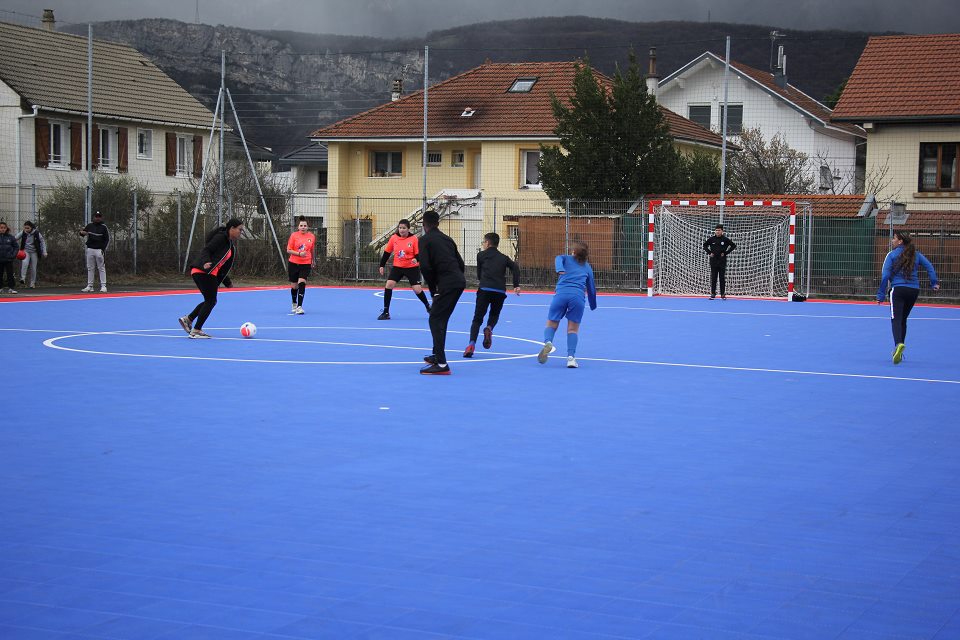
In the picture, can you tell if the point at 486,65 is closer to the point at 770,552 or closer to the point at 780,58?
the point at 780,58

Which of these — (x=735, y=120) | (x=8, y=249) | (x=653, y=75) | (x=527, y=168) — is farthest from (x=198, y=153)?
(x=735, y=120)

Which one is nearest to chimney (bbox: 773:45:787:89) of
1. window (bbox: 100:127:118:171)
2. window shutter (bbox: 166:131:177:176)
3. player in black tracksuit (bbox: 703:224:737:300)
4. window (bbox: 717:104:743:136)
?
window (bbox: 717:104:743:136)

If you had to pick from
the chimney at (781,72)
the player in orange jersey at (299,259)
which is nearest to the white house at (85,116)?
the player in orange jersey at (299,259)

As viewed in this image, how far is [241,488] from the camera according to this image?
7176mm

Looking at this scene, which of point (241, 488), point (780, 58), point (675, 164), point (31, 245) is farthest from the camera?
point (780, 58)

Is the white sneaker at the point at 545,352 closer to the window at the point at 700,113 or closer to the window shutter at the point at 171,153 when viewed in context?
the window shutter at the point at 171,153

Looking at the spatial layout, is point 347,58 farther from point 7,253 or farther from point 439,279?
point 439,279

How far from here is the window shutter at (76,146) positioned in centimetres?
4328

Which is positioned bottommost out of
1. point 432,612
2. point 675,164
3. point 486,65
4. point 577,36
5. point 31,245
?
point 432,612

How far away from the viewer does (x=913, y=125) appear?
115ft

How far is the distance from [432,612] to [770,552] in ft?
6.54

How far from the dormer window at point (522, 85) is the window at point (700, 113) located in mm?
11610

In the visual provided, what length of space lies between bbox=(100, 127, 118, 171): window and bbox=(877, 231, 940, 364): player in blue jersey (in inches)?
1433

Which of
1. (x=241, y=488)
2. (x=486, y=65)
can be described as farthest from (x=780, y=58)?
(x=241, y=488)
